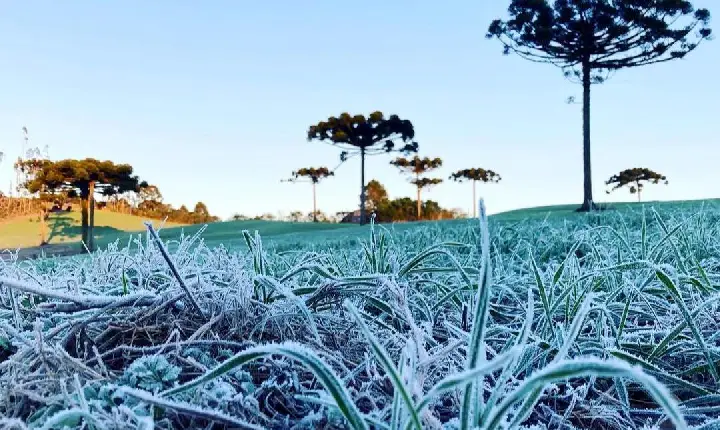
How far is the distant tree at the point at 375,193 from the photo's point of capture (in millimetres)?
39531

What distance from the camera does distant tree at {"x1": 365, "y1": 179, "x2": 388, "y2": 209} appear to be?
39.5 m

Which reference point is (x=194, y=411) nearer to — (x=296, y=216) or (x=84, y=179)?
(x=84, y=179)

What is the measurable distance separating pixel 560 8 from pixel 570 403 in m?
19.8

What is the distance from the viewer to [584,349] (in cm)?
92

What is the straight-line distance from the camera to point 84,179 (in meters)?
20.7

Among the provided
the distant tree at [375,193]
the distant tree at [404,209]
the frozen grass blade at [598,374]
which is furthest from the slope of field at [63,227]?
the frozen grass blade at [598,374]

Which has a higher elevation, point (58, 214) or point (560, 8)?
point (560, 8)

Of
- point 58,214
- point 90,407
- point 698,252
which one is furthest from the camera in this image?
point 58,214

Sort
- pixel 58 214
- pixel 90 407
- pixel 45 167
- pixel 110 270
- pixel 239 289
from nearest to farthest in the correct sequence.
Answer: pixel 90 407 < pixel 239 289 < pixel 110 270 < pixel 45 167 < pixel 58 214

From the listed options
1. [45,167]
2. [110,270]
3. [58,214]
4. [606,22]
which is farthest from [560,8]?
[58,214]

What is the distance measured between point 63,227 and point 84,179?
6.57 metres

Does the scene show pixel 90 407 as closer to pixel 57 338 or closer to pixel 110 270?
pixel 57 338

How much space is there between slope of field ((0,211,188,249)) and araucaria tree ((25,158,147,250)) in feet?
6.28

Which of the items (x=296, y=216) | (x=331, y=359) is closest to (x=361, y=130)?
(x=296, y=216)
